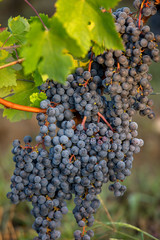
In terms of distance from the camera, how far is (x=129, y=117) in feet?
2.73

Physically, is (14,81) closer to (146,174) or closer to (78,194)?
(78,194)

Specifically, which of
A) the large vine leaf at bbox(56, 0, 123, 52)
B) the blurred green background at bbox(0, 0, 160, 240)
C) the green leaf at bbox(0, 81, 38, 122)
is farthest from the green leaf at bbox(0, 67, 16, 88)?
the blurred green background at bbox(0, 0, 160, 240)

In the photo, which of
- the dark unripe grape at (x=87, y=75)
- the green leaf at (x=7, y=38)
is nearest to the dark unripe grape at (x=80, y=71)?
the dark unripe grape at (x=87, y=75)

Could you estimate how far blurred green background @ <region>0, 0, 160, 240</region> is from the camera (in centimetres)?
180

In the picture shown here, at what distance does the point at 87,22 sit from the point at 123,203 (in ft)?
6.31

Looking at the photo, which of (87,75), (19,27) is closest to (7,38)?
(19,27)

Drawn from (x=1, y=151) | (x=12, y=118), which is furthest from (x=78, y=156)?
(x=1, y=151)

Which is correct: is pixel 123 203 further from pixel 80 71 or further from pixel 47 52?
pixel 47 52

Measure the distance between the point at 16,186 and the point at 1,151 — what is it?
8.60ft

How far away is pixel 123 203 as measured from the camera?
2293 mm

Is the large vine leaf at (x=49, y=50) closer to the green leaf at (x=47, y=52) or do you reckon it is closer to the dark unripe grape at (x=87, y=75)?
the green leaf at (x=47, y=52)

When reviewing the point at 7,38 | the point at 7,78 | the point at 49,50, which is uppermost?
the point at 7,38

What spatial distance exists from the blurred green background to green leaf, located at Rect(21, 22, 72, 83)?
44 cm

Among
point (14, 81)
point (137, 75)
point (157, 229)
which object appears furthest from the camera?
point (157, 229)
